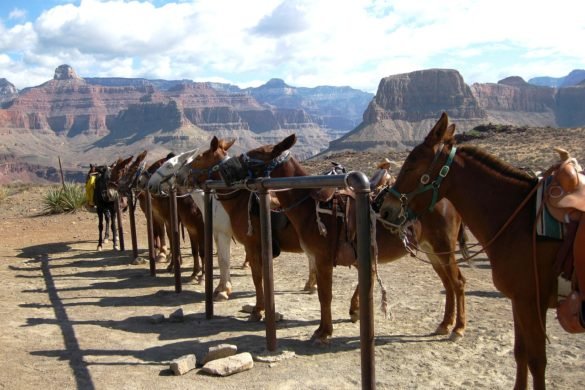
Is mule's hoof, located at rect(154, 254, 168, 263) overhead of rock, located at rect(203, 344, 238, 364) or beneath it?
beneath

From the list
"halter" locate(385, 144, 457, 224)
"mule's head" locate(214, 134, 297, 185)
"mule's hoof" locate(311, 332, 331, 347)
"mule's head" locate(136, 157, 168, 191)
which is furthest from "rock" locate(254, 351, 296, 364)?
"mule's head" locate(136, 157, 168, 191)

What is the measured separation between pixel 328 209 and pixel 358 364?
1.66 metres

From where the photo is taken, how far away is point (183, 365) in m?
5.26

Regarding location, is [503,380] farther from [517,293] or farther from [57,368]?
[57,368]

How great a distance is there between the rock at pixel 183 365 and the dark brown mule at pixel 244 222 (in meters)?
1.89

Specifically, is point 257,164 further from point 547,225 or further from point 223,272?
point 547,225

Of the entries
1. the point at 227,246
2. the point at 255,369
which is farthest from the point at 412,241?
the point at 227,246

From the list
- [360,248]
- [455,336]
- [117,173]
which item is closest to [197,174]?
[455,336]

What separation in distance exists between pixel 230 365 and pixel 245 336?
1283 millimetres

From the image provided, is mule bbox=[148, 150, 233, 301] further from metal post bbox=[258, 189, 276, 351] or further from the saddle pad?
the saddle pad

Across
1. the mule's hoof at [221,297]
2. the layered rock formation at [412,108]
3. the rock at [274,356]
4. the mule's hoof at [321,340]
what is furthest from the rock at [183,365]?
the layered rock formation at [412,108]

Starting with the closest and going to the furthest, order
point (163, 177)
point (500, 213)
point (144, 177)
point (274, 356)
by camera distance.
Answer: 1. point (500, 213)
2. point (274, 356)
3. point (163, 177)
4. point (144, 177)

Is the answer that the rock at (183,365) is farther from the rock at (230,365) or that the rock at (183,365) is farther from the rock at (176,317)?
the rock at (176,317)

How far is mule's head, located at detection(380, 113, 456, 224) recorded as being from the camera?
4.41m
